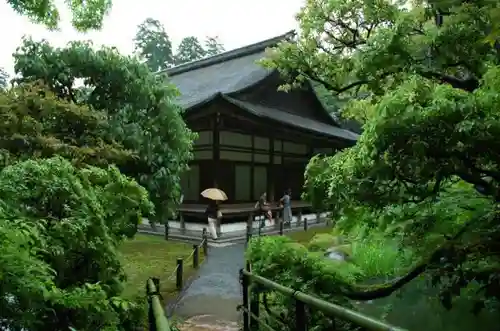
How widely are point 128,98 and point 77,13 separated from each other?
9.37 ft

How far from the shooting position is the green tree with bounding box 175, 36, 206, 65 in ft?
218

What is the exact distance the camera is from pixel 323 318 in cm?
417

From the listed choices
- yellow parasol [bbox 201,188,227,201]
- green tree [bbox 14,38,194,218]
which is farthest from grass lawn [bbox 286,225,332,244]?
green tree [bbox 14,38,194,218]

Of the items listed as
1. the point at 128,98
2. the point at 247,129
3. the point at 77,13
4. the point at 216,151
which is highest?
the point at 77,13

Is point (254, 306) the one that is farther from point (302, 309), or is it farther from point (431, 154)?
point (431, 154)

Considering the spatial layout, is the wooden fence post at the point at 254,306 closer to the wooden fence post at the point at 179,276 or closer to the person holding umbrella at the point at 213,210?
the wooden fence post at the point at 179,276

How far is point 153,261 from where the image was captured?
10422mm

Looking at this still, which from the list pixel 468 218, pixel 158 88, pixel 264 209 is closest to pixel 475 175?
pixel 468 218

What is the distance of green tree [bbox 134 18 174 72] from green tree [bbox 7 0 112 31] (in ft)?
179

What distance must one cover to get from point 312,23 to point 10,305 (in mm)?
8041

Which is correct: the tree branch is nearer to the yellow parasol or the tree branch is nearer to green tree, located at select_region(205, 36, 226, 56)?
the yellow parasol

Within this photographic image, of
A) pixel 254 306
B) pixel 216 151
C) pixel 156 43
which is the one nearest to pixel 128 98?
pixel 254 306

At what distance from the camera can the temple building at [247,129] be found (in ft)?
50.0

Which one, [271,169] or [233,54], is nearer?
[271,169]
